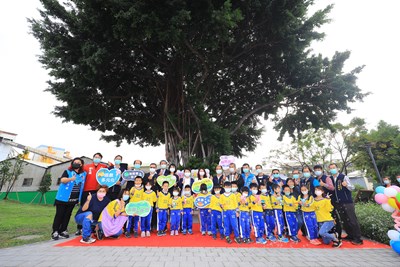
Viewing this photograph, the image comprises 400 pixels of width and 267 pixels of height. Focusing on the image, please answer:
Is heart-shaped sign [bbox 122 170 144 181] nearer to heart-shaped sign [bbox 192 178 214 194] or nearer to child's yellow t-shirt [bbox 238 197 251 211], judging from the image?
heart-shaped sign [bbox 192 178 214 194]

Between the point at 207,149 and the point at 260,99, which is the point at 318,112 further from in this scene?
the point at 207,149

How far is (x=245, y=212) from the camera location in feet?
18.4

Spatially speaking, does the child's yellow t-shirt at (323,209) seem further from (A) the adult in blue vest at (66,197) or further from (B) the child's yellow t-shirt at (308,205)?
(A) the adult in blue vest at (66,197)

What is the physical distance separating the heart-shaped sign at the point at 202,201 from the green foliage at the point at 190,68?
5026 mm

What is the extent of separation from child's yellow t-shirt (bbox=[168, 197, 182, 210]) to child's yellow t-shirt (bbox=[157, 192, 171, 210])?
99 mm

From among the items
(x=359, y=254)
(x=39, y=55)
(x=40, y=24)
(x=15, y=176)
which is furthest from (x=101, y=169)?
(x=15, y=176)

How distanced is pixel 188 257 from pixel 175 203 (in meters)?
2.30

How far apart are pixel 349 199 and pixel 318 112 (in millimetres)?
9043

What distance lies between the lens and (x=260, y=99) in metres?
13.8

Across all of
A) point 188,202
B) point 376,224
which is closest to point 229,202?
point 188,202

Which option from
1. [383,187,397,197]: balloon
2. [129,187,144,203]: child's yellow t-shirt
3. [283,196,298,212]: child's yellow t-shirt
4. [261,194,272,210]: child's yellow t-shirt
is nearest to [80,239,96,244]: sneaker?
[129,187,144,203]: child's yellow t-shirt

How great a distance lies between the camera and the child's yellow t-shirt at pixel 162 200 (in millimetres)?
6219

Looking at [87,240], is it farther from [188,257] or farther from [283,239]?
[283,239]

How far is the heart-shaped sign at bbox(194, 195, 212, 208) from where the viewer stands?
619 centimetres
